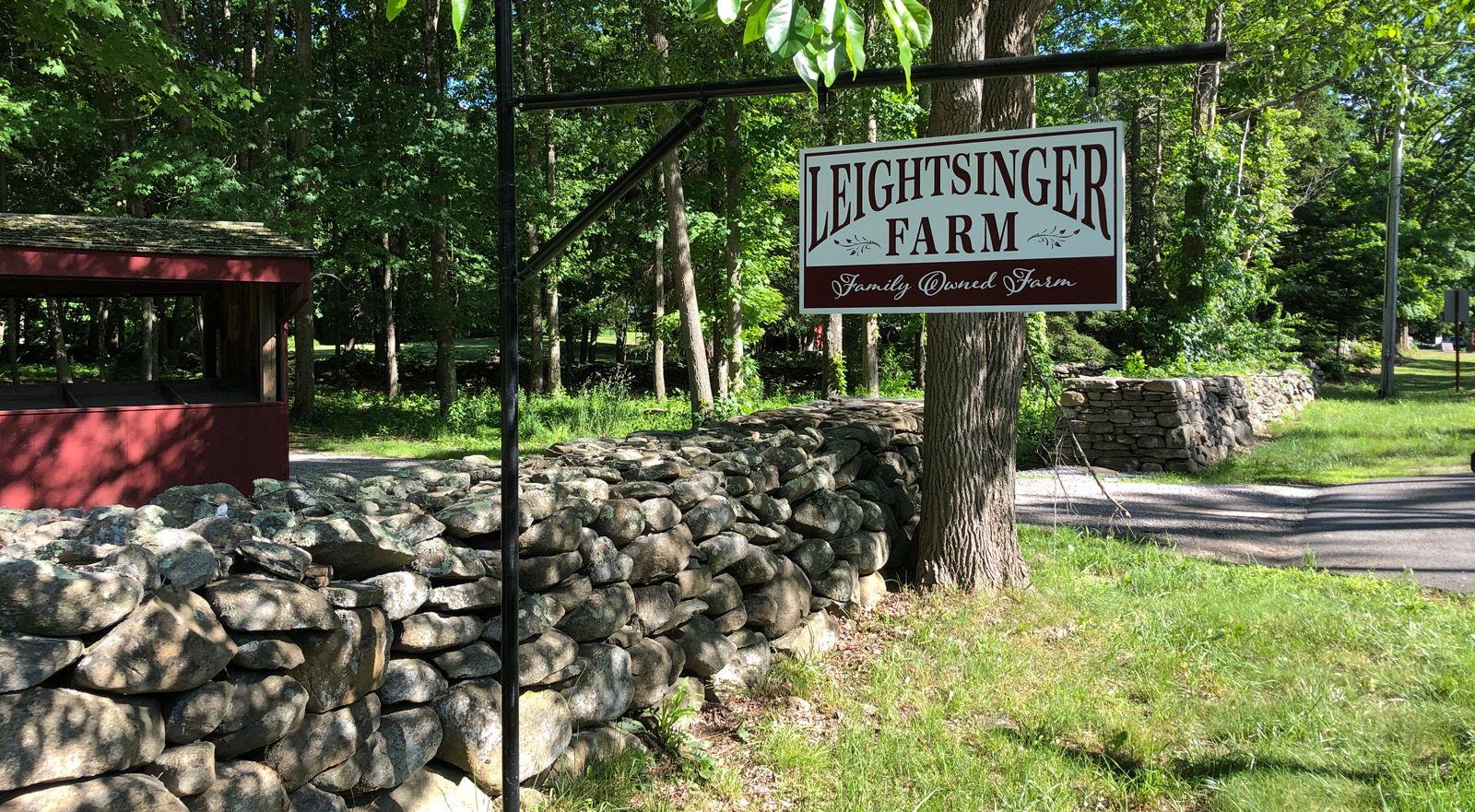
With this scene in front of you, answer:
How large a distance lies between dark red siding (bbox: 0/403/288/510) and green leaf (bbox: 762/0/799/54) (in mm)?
8488

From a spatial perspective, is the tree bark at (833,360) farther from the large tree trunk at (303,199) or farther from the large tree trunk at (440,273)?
the large tree trunk at (303,199)

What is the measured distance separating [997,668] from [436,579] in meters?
2.70

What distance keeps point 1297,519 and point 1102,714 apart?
20.5 ft

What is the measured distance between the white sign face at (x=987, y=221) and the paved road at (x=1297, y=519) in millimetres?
3145

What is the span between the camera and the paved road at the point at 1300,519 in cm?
727

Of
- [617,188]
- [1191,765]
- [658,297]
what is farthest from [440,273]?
[1191,765]

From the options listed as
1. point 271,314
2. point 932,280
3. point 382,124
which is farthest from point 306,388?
point 932,280

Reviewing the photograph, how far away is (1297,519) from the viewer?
9.10 meters

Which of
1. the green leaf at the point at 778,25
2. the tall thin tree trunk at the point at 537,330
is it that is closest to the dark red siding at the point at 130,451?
the green leaf at the point at 778,25

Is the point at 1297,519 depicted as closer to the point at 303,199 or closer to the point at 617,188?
the point at 617,188

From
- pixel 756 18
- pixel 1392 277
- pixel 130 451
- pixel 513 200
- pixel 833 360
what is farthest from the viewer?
pixel 1392 277

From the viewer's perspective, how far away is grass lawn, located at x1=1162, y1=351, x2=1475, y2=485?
12219 millimetres

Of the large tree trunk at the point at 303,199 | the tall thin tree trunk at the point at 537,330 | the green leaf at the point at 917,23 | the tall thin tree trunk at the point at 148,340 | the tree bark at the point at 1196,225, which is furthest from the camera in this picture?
the tall thin tree trunk at the point at 537,330

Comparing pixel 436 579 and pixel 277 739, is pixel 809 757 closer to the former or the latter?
pixel 436 579
